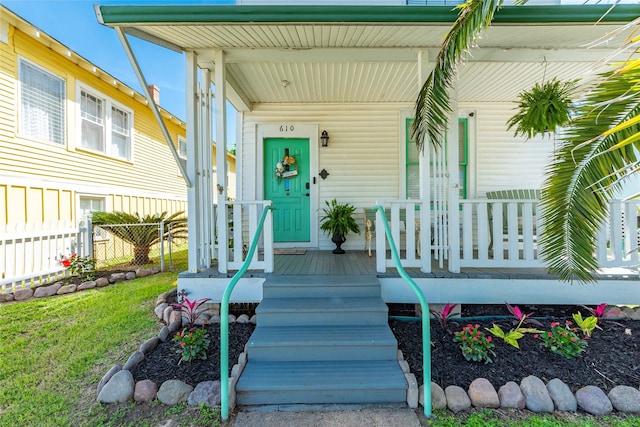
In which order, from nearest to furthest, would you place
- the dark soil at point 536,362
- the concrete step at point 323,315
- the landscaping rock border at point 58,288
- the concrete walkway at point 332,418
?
1. the concrete walkway at point 332,418
2. the dark soil at point 536,362
3. the concrete step at point 323,315
4. the landscaping rock border at point 58,288

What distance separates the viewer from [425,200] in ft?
11.1

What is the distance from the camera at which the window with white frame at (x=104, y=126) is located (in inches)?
267

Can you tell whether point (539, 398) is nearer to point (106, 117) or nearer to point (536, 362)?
point (536, 362)

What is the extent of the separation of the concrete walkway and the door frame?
3.45 meters

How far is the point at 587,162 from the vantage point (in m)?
2.13

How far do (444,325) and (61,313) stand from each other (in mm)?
4439

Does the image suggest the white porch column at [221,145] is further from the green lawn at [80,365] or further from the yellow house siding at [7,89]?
the yellow house siding at [7,89]

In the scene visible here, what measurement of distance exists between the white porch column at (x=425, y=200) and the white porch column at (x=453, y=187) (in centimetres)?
25

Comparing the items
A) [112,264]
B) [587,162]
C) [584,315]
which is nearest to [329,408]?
[587,162]

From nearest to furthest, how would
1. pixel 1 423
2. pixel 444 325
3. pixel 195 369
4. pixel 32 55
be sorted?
pixel 1 423 < pixel 195 369 < pixel 444 325 < pixel 32 55

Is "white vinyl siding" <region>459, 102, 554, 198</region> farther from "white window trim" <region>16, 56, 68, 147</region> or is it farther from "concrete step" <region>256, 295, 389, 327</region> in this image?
"white window trim" <region>16, 56, 68, 147</region>

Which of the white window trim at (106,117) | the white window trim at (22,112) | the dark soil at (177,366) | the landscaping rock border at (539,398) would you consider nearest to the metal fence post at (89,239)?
the white window trim at (22,112)

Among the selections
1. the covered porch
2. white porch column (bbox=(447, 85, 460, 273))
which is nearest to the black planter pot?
the covered porch

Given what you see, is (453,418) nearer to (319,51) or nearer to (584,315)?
(584,315)
